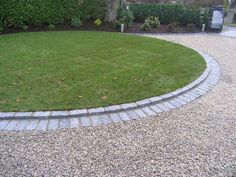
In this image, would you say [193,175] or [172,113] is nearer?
[193,175]

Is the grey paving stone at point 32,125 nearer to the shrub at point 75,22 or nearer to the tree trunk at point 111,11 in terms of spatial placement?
the shrub at point 75,22

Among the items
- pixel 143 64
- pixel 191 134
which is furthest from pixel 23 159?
pixel 143 64

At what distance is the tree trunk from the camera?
11797 millimetres

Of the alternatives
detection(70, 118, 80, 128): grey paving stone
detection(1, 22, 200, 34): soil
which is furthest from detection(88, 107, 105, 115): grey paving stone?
detection(1, 22, 200, 34): soil

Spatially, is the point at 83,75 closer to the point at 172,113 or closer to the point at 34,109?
the point at 34,109

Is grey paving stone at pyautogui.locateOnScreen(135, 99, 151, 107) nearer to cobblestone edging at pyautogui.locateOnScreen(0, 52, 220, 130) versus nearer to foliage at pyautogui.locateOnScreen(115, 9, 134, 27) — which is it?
cobblestone edging at pyautogui.locateOnScreen(0, 52, 220, 130)

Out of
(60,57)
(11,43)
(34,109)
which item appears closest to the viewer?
(34,109)

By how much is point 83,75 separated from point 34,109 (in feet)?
5.38

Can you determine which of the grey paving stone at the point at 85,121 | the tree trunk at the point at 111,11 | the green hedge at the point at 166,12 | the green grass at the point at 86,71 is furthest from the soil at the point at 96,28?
the grey paving stone at the point at 85,121

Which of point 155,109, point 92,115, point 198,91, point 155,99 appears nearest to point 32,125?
point 92,115

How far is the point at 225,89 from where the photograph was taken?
4.76 meters

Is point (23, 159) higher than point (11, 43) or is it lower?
lower

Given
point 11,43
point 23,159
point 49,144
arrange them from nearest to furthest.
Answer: point 23,159
point 49,144
point 11,43

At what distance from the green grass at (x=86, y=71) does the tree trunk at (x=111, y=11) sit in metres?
4.34
